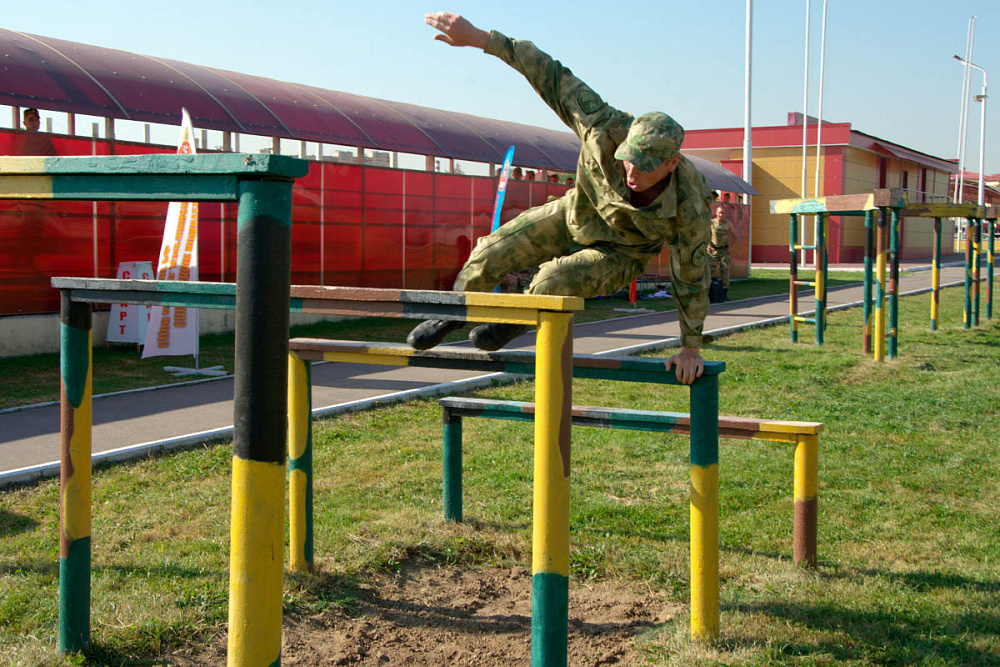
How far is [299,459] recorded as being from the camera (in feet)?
14.2

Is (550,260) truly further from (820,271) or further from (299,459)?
(820,271)

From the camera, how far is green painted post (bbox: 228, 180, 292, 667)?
2041mm

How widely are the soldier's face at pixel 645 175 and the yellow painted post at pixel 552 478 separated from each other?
3.84 ft

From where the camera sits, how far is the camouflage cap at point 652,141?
3.55 meters

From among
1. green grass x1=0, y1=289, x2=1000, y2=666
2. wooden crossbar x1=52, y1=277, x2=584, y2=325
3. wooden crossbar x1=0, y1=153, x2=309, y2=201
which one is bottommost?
green grass x1=0, y1=289, x2=1000, y2=666

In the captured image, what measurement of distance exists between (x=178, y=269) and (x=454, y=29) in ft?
23.5

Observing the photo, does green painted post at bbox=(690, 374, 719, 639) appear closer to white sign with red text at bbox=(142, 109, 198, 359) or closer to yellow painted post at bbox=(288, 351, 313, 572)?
yellow painted post at bbox=(288, 351, 313, 572)

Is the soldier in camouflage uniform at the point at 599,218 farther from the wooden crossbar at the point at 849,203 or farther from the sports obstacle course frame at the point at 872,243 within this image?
the wooden crossbar at the point at 849,203

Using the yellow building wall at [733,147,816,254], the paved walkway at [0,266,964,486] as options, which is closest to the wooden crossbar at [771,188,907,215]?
the paved walkway at [0,266,964,486]

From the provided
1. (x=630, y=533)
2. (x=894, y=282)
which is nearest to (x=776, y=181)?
(x=894, y=282)

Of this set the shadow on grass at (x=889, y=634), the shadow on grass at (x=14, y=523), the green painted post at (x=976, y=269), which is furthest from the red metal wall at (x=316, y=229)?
the shadow on grass at (x=889, y=634)

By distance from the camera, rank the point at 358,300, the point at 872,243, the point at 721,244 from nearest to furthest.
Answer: the point at 358,300
the point at 872,243
the point at 721,244

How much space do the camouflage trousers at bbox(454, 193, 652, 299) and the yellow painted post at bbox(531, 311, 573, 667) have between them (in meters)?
1.35

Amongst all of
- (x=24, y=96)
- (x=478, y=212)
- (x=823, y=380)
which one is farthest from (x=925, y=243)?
(x=24, y=96)
